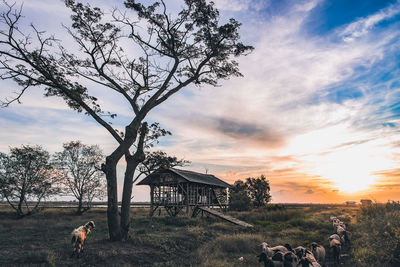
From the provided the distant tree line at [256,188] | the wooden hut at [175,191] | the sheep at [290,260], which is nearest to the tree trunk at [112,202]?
the sheep at [290,260]

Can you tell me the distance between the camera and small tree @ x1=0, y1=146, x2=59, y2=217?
23734 mm

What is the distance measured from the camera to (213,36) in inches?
635

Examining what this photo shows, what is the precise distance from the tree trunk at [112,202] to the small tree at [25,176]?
16.8 meters

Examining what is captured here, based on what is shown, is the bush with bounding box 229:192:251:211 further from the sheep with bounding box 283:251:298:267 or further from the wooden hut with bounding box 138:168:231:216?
the sheep with bounding box 283:251:298:267

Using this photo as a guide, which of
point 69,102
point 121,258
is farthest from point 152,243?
point 69,102

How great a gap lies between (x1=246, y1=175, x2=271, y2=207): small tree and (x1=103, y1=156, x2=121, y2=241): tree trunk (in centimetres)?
3999

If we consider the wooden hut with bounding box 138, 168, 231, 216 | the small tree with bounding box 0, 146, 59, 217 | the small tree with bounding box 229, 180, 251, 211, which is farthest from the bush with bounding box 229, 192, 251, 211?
the small tree with bounding box 0, 146, 59, 217

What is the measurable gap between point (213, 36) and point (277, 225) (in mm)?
16098

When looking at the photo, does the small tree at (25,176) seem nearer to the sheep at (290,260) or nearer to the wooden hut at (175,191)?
the wooden hut at (175,191)

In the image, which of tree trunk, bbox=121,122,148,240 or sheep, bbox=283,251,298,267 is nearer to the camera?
sheep, bbox=283,251,298,267

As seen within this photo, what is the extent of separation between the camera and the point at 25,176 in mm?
24359

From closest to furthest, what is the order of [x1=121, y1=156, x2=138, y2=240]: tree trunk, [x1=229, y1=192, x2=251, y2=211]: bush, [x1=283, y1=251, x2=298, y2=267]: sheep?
[x1=283, y1=251, x2=298, y2=267]: sheep < [x1=121, y1=156, x2=138, y2=240]: tree trunk < [x1=229, y1=192, x2=251, y2=211]: bush

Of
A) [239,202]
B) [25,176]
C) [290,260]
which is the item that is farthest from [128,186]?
[239,202]

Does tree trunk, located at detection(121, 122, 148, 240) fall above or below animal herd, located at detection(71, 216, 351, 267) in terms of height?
above
